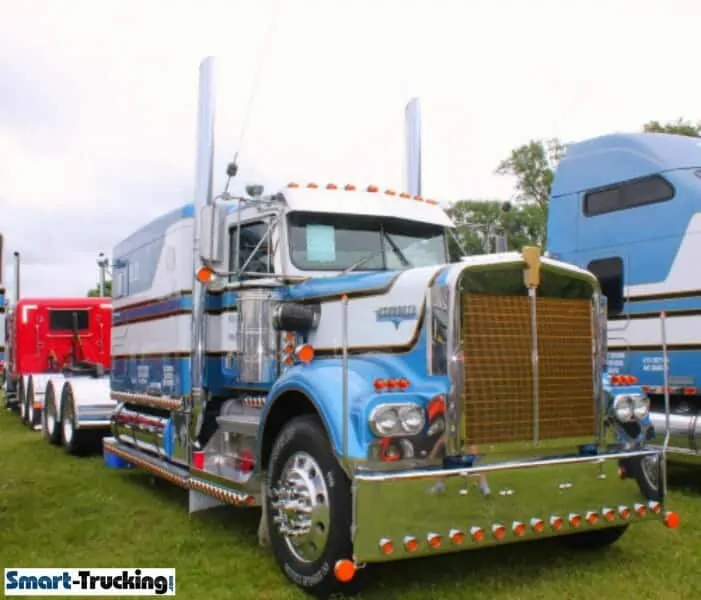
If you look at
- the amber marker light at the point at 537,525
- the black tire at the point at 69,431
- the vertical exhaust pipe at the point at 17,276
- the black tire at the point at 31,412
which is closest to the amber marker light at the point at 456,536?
the amber marker light at the point at 537,525

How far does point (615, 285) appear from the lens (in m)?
9.34

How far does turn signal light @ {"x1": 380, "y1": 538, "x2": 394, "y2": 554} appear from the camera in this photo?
4.46m

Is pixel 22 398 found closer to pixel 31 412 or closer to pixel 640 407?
pixel 31 412

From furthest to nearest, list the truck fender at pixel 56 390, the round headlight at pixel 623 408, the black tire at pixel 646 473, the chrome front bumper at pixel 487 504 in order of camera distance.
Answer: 1. the truck fender at pixel 56 390
2. the round headlight at pixel 623 408
3. the black tire at pixel 646 473
4. the chrome front bumper at pixel 487 504

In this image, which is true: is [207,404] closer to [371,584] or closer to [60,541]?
[60,541]

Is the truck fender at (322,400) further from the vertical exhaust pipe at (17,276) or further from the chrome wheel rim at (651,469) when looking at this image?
the vertical exhaust pipe at (17,276)

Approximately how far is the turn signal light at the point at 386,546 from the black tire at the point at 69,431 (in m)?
8.15

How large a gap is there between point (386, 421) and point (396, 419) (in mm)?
71

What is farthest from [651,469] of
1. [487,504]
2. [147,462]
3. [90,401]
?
[90,401]

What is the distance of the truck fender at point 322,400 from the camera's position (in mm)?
4773

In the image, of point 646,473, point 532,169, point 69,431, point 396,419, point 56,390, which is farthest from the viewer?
point 532,169

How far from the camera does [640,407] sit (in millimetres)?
5816

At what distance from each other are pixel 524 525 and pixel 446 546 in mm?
556

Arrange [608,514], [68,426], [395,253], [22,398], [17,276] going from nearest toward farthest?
[608,514]
[395,253]
[68,426]
[22,398]
[17,276]
